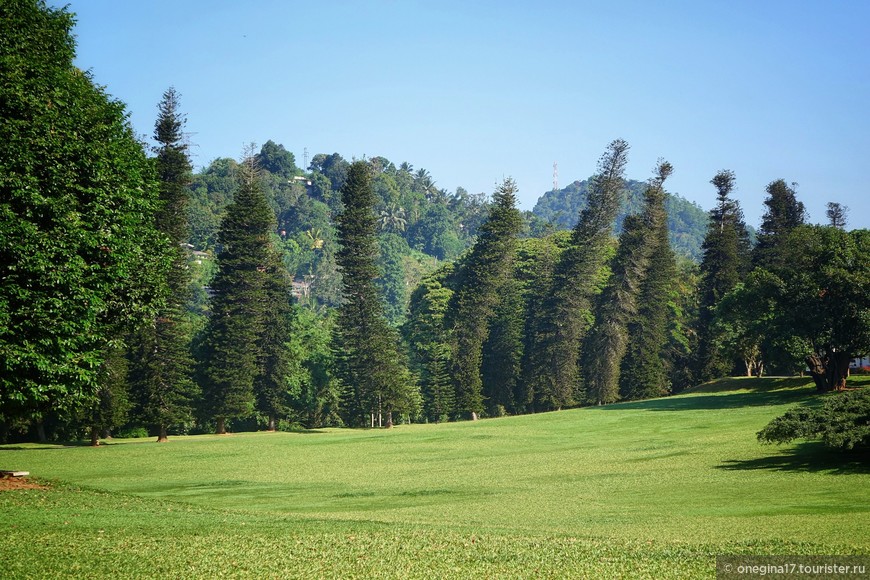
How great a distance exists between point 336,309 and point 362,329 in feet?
30.3

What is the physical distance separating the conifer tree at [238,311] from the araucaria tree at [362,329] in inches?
252

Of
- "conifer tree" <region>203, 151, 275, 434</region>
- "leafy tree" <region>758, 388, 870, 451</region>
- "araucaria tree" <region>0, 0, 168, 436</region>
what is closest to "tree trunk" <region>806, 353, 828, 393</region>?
"leafy tree" <region>758, 388, 870, 451</region>

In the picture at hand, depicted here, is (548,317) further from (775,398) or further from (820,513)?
(820,513)

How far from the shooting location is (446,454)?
43.2 m

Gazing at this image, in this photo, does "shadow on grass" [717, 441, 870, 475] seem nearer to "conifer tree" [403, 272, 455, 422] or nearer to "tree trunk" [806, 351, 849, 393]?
"tree trunk" [806, 351, 849, 393]

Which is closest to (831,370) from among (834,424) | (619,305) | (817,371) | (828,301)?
(817,371)

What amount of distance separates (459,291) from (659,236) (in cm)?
1999

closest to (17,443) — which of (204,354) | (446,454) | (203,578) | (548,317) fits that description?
(204,354)

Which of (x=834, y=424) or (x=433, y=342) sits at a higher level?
(x=433, y=342)

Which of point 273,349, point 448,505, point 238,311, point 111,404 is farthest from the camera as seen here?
point 273,349

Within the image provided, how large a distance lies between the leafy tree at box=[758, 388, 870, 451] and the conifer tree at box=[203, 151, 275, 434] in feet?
136

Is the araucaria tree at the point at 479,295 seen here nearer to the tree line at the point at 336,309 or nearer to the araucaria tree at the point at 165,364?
the tree line at the point at 336,309

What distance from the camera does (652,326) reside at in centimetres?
8062

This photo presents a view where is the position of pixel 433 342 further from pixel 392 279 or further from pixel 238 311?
pixel 392 279
